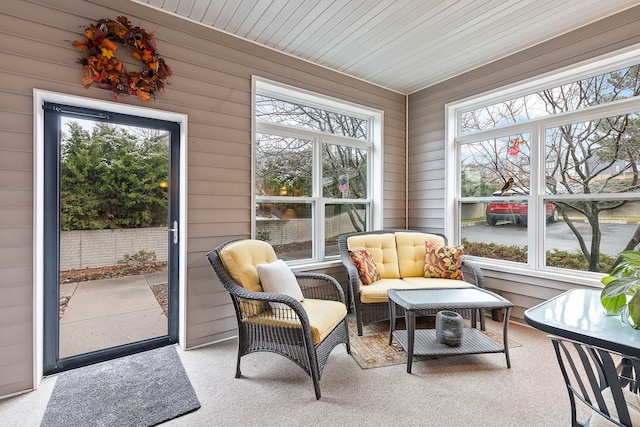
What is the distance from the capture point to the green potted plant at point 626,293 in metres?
1.23

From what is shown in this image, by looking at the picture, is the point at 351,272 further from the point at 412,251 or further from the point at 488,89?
the point at 488,89

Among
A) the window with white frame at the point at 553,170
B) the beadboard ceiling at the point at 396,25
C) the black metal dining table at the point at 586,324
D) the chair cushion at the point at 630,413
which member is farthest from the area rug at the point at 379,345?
the beadboard ceiling at the point at 396,25

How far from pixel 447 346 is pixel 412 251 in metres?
1.31

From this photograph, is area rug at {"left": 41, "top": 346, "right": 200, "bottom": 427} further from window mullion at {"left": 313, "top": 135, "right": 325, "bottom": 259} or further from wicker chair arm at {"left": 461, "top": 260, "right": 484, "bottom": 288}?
wicker chair arm at {"left": 461, "top": 260, "right": 484, "bottom": 288}

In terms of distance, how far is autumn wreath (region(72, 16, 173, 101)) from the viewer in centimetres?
219

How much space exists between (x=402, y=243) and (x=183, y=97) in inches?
107

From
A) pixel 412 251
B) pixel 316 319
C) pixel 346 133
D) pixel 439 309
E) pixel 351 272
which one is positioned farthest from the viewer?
pixel 346 133

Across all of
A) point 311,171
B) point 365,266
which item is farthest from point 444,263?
point 311,171

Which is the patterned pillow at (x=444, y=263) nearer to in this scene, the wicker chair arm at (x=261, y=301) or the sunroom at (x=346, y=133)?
the sunroom at (x=346, y=133)

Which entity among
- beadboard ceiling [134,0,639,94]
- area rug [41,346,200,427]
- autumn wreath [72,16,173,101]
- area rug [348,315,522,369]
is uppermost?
beadboard ceiling [134,0,639,94]

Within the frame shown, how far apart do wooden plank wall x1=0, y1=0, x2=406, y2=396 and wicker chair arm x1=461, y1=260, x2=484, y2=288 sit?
1411 mm

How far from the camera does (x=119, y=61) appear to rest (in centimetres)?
229

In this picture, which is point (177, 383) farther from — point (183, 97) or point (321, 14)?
point (321, 14)

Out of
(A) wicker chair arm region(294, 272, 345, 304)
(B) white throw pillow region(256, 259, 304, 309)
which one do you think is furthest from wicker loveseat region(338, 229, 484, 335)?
(B) white throw pillow region(256, 259, 304, 309)
